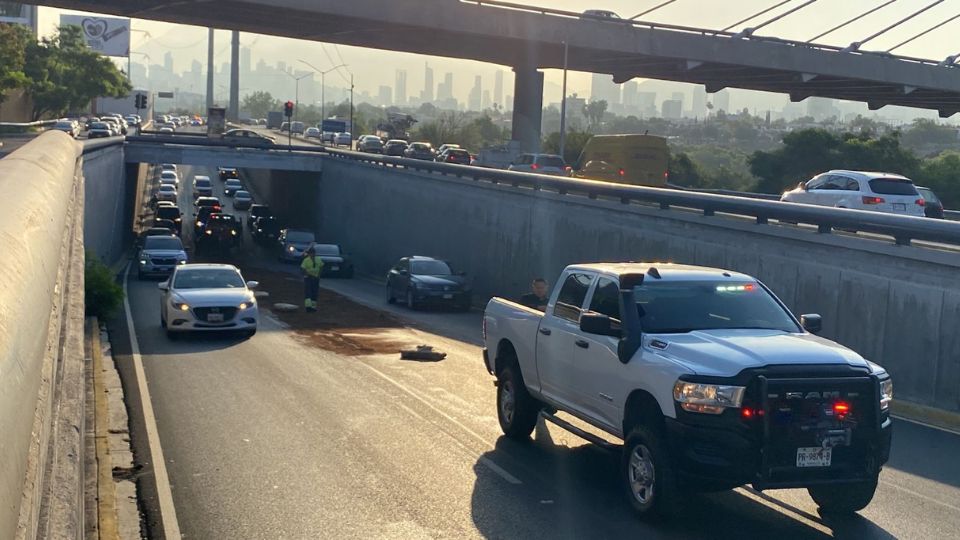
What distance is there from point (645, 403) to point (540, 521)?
1.34 m

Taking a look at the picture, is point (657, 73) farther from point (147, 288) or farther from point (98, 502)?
point (98, 502)

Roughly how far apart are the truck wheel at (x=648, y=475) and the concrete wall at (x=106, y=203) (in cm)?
2578

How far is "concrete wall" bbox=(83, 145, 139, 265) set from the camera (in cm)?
3587

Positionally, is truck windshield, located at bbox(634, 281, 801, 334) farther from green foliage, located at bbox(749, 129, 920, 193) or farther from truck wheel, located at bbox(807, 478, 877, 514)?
green foliage, located at bbox(749, 129, 920, 193)

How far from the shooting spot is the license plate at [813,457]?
8547 millimetres

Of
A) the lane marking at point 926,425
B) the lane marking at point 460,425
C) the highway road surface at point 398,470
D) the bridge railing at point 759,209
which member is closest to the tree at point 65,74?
the bridge railing at point 759,209

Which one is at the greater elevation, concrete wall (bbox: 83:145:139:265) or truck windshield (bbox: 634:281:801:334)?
truck windshield (bbox: 634:281:801:334)

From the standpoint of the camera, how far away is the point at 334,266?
4547 cm

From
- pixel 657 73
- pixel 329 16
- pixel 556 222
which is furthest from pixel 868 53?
pixel 556 222

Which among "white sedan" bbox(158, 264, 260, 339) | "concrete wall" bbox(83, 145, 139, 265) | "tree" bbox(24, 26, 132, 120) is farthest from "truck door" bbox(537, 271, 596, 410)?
"tree" bbox(24, 26, 132, 120)

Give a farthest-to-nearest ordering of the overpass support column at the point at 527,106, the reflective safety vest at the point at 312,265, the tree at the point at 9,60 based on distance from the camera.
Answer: the tree at the point at 9,60
the overpass support column at the point at 527,106
the reflective safety vest at the point at 312,265

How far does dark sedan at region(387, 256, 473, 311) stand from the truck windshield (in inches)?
822

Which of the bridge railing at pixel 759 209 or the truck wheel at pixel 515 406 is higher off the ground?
the bridge railing at pixel 759 209

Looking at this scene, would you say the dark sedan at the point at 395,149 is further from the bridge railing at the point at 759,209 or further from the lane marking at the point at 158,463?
the lane marking at the point at 158,463
